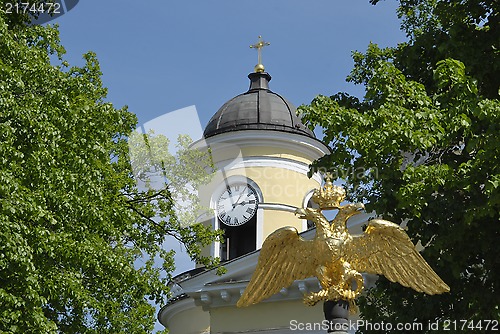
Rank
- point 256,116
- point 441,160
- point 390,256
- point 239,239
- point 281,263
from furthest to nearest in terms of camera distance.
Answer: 1. point 256,116
2. point 239,239
3. point 441,160
4. point 281,263
5. point 390,256

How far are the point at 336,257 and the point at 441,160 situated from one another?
163 inches

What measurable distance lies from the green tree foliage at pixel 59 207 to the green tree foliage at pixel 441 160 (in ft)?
11.3

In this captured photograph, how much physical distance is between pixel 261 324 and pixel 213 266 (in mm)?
3115

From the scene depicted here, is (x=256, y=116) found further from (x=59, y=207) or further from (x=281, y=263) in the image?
(x=281, y=263)

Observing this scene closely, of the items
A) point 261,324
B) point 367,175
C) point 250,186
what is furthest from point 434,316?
point 250,186

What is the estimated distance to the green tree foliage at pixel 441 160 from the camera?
39.9 feet

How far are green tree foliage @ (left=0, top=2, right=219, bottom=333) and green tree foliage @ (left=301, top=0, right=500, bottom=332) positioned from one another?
11.3 ft

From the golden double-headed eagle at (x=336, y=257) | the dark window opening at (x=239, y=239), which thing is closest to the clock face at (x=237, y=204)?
the dark window opening at (x=239, y=239)

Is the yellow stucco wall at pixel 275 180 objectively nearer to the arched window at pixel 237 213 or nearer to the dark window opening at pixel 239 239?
the arched window at pixel 237 213

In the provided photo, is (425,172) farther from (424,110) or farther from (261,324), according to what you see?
(261,324)

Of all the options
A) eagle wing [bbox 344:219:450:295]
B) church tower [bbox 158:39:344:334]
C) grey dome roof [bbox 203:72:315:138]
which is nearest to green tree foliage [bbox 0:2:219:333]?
eagle wing [bbox 344:219:450:295]

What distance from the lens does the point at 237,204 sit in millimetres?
27266

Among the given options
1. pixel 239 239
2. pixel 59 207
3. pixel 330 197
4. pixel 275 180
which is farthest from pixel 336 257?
pixel 239 239

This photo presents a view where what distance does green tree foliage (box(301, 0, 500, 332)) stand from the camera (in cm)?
1215
